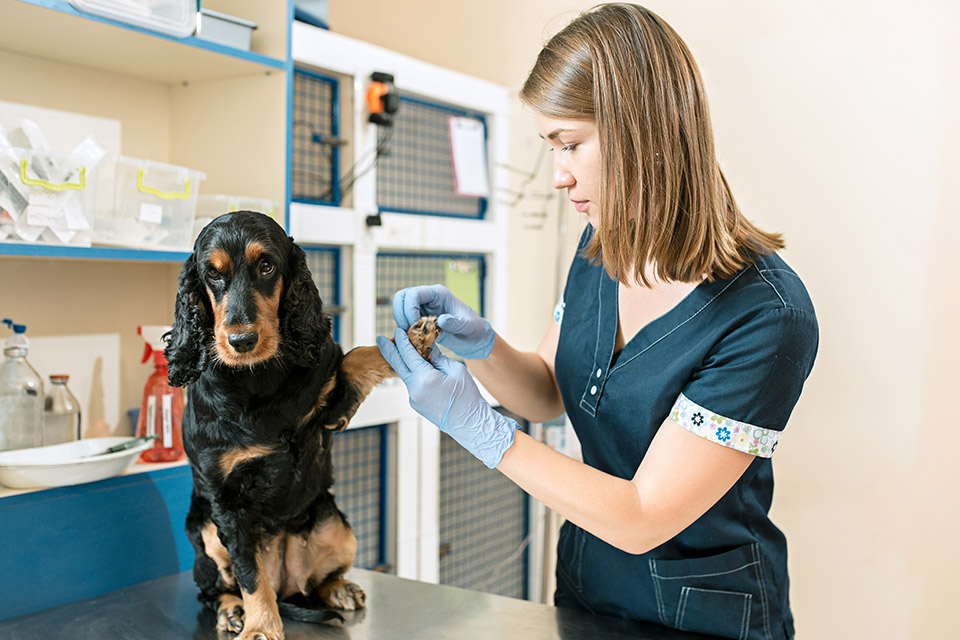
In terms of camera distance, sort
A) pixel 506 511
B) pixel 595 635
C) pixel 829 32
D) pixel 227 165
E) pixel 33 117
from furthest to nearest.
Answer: pixel 506 511 < pixel 829 32 < pixel 227 165 < pixel 33 117 < pixel 595 635

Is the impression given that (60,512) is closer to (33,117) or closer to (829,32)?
(33,117)

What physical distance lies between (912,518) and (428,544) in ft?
4.68

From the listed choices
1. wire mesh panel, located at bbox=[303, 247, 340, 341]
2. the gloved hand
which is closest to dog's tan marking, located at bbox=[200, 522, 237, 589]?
the gloved hand

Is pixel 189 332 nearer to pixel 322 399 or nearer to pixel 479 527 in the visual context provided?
pixel 322 399

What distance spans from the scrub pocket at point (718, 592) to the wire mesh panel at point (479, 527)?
141cm

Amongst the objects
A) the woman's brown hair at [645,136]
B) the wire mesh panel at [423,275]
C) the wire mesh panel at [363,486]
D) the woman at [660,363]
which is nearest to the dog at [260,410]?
the woman at [660,363]

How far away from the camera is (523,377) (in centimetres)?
161

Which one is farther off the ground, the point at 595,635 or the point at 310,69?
the point at 310,69

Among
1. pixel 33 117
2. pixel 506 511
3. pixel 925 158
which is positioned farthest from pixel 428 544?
pixel 925 158

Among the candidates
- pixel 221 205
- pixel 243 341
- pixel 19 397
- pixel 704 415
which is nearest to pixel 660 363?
pixel 704 415

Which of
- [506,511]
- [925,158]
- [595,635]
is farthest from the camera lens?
[506,511]

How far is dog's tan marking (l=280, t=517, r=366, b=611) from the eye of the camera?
4.36 feet

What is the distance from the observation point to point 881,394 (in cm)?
225

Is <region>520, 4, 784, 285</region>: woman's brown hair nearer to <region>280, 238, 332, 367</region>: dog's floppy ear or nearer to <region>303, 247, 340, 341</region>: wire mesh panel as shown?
<region>280, 238, 332, 367</region>: dog's floppy ear
